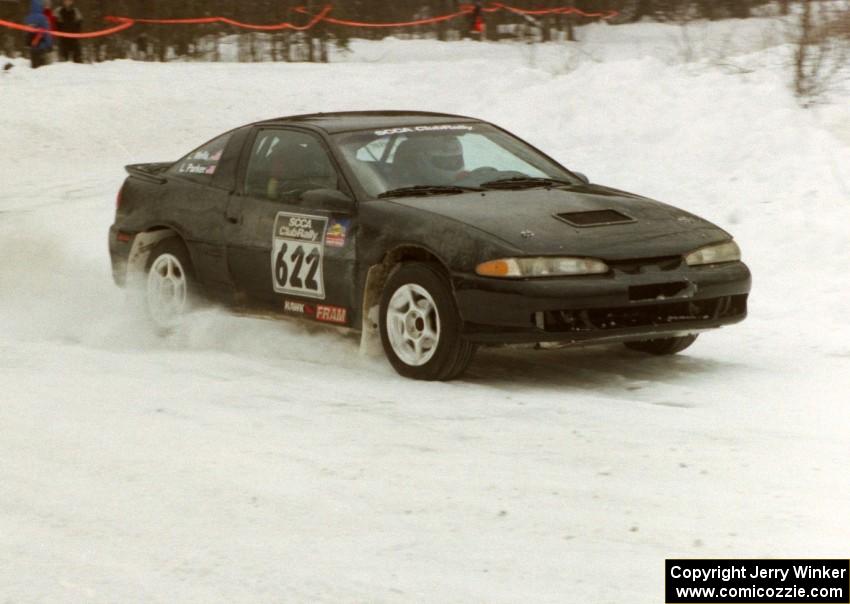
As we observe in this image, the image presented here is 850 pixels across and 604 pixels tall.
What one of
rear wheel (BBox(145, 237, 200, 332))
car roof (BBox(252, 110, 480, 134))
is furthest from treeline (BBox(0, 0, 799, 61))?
car roof (BBox(252, 110, 480, 134))

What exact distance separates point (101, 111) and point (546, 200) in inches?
577

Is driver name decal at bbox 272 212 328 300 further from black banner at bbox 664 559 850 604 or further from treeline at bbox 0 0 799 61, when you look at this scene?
treeline at bbox 0 0 799 61

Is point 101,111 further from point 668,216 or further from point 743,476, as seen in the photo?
point 743,476

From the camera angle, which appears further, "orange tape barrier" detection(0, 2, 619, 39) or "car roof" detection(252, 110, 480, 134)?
"orange tape barrier" detection(0, 2, 619, 39)

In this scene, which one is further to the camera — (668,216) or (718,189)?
(718,189)

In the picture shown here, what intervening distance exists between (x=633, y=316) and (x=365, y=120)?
2340 mm

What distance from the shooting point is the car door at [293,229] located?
7.99 meters

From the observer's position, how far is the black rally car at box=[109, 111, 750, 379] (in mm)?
7199

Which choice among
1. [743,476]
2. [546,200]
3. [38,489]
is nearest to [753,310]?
[546,200]

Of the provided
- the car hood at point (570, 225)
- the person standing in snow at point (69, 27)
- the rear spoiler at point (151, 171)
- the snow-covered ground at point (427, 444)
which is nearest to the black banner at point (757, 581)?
the snow-covered ground at point (427, 444)

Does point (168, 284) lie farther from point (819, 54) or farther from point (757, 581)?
point (819, 54)

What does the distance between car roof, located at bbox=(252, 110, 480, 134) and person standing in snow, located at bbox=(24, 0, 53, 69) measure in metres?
16.8

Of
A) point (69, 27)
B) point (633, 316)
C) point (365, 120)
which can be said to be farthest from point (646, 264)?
point (69, 27)

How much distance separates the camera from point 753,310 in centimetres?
992
